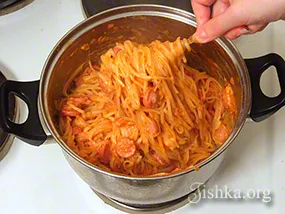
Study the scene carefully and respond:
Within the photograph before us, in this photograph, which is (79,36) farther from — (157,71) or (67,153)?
(67,153)

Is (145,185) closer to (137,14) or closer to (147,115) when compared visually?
(147,115)

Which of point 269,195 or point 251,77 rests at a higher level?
point 251,77

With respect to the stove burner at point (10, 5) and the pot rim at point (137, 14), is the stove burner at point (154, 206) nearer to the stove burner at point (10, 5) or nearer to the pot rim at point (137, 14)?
the pot rim at point (137, 14)

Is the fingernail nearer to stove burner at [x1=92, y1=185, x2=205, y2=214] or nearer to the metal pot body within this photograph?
the metal pot body

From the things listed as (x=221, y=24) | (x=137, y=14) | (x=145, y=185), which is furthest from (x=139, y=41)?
(x=145, y=185)

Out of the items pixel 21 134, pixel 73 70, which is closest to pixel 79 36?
pixel 73 70

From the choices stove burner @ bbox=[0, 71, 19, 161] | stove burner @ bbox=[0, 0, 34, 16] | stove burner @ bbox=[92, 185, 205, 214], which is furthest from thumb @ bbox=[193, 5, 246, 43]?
stove burner @ bbox=[0, 0, 34, 16]

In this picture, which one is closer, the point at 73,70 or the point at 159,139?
the point at 159,139

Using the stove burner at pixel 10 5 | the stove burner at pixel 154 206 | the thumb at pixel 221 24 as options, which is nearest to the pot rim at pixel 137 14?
the thumb at pixel 221 24
